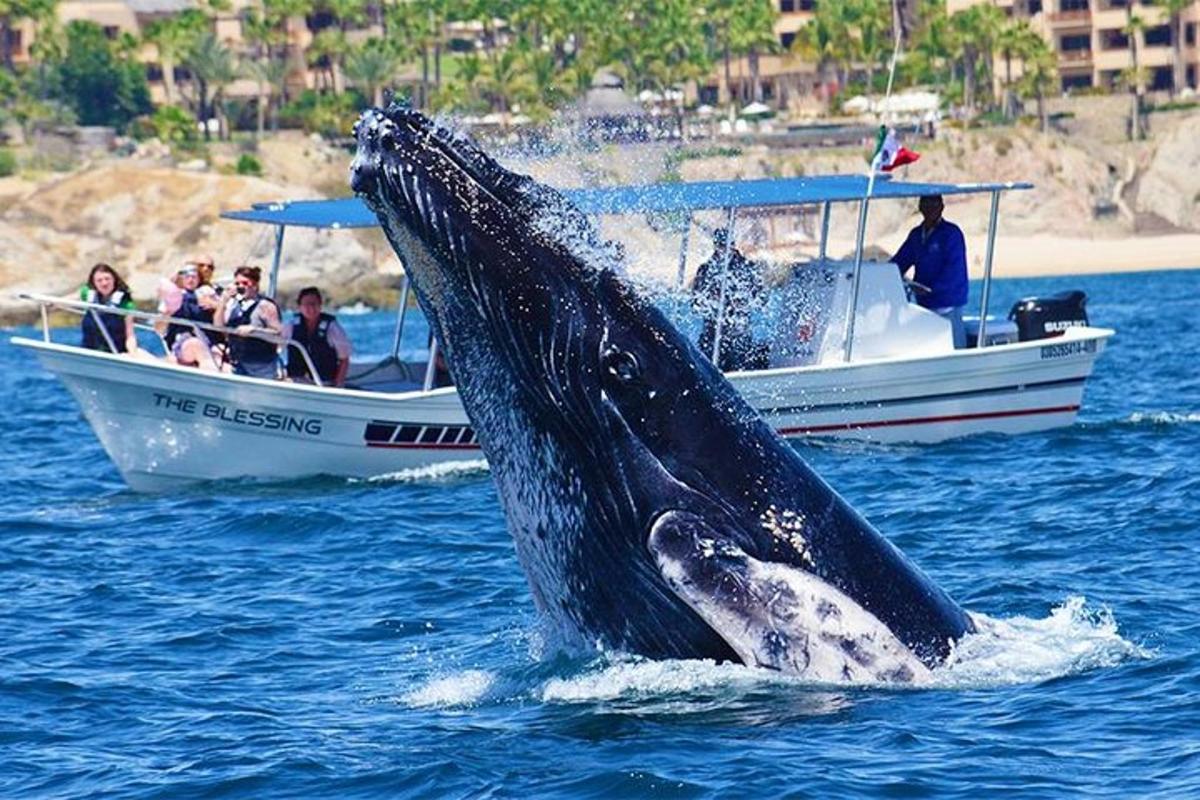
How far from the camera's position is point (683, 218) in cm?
2095

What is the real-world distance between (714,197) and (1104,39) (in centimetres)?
10796

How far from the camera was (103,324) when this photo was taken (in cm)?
2089

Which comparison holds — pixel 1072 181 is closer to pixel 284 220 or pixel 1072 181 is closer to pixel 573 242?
pixel 284 220

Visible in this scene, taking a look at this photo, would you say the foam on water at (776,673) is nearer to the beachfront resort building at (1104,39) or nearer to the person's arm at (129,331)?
the person's arm at (129,331)

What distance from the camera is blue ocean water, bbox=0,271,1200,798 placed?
8.86 m

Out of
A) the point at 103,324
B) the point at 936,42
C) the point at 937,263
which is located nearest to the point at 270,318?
the point at 103,324

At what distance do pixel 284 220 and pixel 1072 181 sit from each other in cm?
8593

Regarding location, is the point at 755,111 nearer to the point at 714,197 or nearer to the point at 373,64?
the point at 373,64

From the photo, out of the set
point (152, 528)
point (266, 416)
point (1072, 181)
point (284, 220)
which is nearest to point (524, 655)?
point (152, 528)

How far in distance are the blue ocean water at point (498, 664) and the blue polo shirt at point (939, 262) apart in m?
2.18

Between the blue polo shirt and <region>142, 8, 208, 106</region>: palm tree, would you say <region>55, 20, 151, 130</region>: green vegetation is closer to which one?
<region>142, 8, 208, 106</region>: palm tree

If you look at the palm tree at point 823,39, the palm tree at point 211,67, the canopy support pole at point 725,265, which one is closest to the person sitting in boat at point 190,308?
the canopy support pole at point 725,265

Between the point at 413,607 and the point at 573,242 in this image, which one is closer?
the point at 573,242

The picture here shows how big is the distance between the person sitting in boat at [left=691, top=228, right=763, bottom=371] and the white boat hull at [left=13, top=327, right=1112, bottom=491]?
0.44 m
